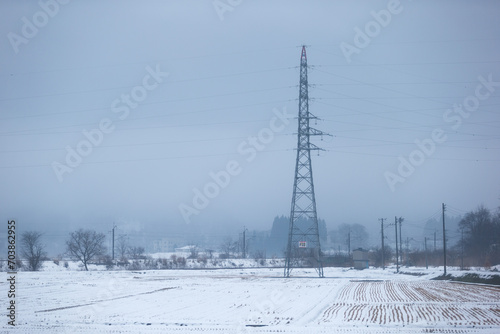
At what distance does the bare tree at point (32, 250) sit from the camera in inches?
4067

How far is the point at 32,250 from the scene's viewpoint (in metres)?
104

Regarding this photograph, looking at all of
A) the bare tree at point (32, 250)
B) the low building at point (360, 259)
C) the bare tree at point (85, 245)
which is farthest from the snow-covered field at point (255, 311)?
the bare tree at point (85, 245)

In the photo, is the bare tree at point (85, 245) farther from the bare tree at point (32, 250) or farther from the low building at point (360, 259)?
the low building at point (360, 259)

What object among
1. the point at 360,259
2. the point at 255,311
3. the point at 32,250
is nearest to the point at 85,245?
the point at 32,250

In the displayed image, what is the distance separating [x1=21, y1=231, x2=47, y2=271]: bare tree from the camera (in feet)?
339

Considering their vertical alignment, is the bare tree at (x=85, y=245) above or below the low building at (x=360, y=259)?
above

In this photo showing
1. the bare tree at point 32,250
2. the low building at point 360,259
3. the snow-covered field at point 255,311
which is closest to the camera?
the snow-covered field at point 255,311

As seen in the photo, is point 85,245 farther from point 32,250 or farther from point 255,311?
point 255,311

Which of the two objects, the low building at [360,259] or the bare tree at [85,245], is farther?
the bare tree at [85,245]

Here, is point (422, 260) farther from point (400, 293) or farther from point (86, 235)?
point (400, 293)

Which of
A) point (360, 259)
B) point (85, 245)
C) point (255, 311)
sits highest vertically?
point (255, 311)

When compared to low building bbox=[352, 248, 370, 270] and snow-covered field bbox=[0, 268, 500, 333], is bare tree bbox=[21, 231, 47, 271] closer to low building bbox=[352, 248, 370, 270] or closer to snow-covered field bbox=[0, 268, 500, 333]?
snow-covered field bbox=[0, 268, 500, 333]

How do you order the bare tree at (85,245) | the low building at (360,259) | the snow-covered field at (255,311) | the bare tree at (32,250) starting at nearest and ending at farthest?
1. the snow-covered field at (255,311)
2. the bare tree at (32,250)
3. the low building at (360,259)
4. the bare tree at (85,245)

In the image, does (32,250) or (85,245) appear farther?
(85,245)
